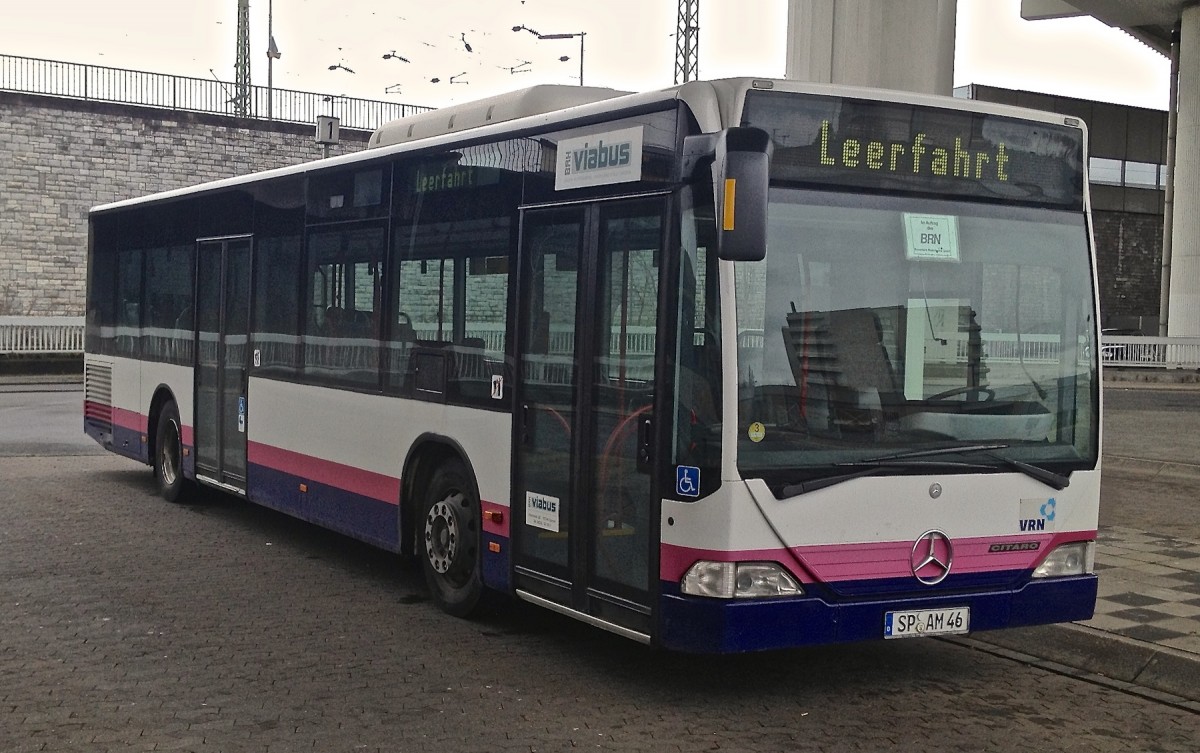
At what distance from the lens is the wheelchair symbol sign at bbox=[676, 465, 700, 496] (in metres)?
6.18

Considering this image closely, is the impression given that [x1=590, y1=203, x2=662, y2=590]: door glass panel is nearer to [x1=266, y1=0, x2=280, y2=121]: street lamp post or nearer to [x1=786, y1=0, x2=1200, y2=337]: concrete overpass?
[x1=786, y1=0, x2=1200, y2=337]: concrete overpass

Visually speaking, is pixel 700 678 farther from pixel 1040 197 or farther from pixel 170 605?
pixel 170 605

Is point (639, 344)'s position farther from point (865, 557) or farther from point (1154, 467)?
point (1154, 467)

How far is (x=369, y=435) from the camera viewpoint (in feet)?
30.5

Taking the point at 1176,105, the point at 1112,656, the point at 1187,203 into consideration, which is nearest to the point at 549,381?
the point at 1112,656

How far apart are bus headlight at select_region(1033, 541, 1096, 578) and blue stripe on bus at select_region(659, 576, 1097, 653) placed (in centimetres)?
29

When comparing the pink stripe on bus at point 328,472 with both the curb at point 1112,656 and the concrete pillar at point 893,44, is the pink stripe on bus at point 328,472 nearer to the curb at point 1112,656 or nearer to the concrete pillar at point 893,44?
the curb at point 1112,656

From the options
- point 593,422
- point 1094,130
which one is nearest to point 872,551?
point 593,422

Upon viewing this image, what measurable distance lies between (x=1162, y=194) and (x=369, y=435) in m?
63.7

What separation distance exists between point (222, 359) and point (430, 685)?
5891mm

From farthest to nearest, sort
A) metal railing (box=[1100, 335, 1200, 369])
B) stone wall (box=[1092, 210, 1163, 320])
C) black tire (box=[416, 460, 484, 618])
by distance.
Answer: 1. stone wall (box=[1092, 210, 1163, 320])
2. metal railing (box=[1100, 335, 1200, 369])
3. black tire (box=[416, 460, 484, 618])

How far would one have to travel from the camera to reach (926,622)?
255 inches

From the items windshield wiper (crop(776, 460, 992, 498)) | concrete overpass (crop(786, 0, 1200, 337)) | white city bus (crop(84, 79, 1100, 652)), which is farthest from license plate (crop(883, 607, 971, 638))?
concrete overpass (crop(786, 0, 1200, 337))

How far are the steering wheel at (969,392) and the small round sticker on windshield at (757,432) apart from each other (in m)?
0.81
